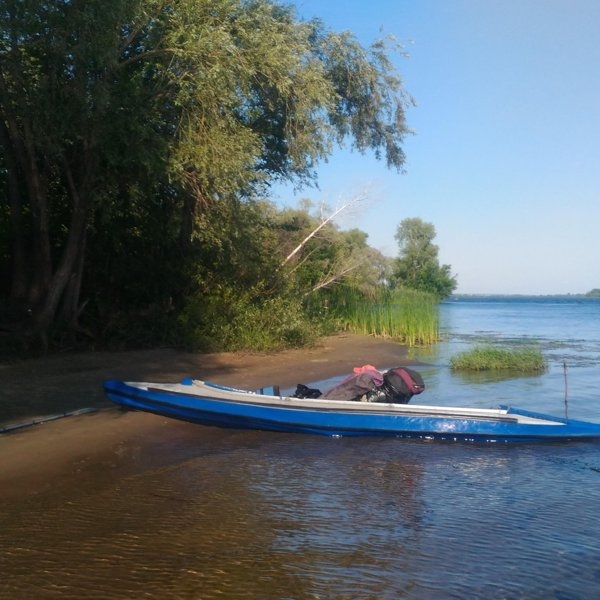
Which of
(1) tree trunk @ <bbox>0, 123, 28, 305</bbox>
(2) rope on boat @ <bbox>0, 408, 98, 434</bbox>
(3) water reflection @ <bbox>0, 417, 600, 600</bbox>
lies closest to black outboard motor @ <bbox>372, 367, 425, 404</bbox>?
(3) water reflection @ <bbox>0, 417, 600, 600</bbox>

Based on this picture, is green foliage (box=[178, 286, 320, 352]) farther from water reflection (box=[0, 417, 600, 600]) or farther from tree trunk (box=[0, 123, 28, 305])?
water reflection (box=[0, 417, 600, 600])

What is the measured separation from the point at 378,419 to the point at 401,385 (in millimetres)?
739

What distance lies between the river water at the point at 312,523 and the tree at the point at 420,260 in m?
55.2

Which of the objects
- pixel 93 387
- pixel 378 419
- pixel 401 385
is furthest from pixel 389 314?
pixel 378 419

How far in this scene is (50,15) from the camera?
11625 millimetres

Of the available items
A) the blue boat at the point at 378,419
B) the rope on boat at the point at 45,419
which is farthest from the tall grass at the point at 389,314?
the rope on boat at the point at 45,419

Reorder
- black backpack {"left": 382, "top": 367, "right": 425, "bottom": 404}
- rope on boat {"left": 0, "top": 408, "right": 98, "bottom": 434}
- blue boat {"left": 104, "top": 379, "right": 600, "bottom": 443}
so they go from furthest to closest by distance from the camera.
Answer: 1. black backpack {"left": 382, "top": 367, "right": 425, "bottom": 404}
2. blue boat {"left": 104, "top": 379, "right": 600, "bottom": 443}
3. rope on boat {"left": 0, "top": 408, "right": 98, "bottom": 434}

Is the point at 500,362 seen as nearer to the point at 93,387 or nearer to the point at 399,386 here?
the point at 399,386

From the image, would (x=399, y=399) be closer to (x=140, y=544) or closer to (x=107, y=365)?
(x=140, y=544)

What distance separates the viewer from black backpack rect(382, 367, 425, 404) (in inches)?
383

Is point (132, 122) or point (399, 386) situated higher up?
point (132, 122)

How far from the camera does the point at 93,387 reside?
12.3 m

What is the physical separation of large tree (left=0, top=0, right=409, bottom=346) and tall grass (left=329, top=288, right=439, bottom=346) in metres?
9.73

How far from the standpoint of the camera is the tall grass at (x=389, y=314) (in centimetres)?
2550
